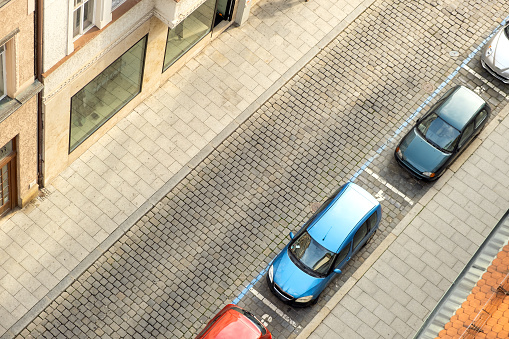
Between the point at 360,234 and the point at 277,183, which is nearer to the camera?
the point at 360,234

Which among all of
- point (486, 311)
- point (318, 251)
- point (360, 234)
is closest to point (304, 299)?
point (318, 251)

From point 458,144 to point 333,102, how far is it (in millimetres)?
3993

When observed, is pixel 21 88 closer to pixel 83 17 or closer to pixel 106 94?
pixel 83 17

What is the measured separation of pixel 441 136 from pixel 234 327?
8.32 metres

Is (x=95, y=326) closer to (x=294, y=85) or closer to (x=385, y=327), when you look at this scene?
(x=385, y=327)

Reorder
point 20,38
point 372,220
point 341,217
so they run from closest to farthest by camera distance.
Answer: point 20,38
point 341,217
point 372,220

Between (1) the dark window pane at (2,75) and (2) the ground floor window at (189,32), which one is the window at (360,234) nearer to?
(2) the ground floor window at (189,32)

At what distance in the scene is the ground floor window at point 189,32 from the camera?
21188 mm

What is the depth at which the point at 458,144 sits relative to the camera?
21.0m

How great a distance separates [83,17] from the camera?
16797 mm

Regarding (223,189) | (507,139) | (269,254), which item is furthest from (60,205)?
(507,139)


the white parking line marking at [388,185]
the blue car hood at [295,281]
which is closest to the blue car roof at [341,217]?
the blue car hood at [295,281]

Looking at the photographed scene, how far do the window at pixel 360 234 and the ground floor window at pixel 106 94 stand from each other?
738 cm

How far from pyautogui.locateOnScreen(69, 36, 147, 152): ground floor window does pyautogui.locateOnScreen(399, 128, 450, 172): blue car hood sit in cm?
790
